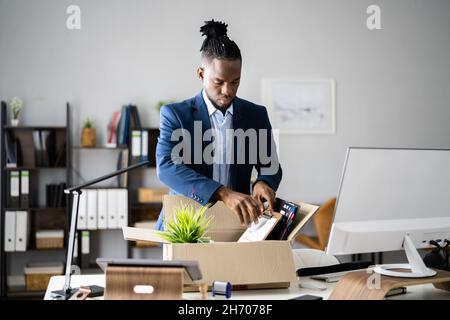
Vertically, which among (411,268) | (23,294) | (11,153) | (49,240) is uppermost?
(11,153)

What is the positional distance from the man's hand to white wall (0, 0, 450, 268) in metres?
3.31

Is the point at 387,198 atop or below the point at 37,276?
atop

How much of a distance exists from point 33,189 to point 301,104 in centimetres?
252

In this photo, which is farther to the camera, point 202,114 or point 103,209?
point 103,209

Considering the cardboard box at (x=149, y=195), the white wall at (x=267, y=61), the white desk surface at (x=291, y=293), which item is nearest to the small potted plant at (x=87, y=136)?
the white wall at (x=267, y=61)

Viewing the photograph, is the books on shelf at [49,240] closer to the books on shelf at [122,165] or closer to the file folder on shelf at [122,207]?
the file folder on shelf at [122,207]

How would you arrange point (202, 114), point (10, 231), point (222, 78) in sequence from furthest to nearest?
point (10, 231) < point (202, 114) < point (222, 78)

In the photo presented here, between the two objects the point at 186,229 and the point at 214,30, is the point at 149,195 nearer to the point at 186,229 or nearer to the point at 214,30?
the point at 214,30

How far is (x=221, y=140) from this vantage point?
6.64 feet

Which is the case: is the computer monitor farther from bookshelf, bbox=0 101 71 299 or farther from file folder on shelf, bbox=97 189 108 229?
bookshelf, bbox=0 101 71 299

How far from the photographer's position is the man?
1857mm

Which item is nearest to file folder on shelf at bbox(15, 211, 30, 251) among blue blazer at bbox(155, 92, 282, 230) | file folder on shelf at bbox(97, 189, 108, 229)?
file folder on shelf at bbox(97, 189, 108, 229)

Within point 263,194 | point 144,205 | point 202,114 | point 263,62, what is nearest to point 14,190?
point 144,205
